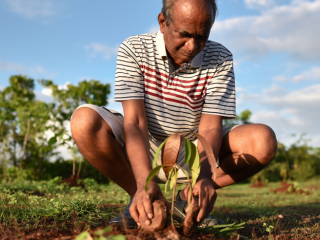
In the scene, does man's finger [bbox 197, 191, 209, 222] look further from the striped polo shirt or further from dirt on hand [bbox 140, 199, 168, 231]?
the striped polo shirt

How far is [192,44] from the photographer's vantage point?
6.15ft

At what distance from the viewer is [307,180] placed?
10953 millimetres

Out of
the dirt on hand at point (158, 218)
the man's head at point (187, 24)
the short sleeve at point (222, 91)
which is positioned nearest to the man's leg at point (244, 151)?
the short sleeve at point (222, 91)

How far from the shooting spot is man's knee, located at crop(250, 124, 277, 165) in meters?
2.26

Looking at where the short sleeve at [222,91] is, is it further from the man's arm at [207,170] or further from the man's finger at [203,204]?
the man's finger at [203,204]

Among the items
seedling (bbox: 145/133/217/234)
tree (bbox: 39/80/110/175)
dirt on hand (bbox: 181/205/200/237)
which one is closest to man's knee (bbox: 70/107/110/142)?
seedling (bbox: 145/133/217/234)

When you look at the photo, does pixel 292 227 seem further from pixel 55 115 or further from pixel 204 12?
pixel 55 115

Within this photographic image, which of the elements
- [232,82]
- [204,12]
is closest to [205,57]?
[232,82]

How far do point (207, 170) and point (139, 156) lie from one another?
444 mm

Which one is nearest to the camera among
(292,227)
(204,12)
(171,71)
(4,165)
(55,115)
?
(204,12)

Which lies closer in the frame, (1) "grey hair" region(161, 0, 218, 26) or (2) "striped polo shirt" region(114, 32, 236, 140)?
(1) "grey hair" region(161, 0, 218, 26)

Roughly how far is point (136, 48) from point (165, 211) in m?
1.39

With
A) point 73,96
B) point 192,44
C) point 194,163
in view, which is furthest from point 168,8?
point 73,96

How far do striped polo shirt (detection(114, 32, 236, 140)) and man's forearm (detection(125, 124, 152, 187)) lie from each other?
15.4 inches
